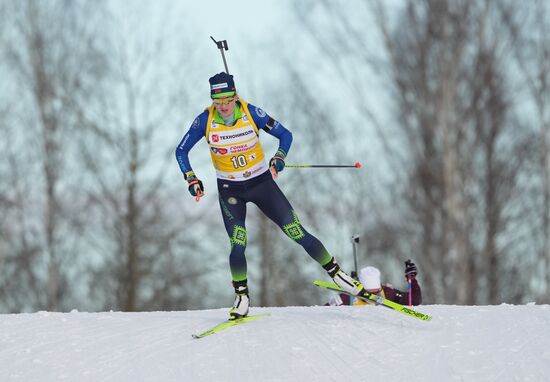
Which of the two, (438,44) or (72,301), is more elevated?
(438,44)

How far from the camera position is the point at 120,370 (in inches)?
207

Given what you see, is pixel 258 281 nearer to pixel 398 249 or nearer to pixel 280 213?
pixel 398 249

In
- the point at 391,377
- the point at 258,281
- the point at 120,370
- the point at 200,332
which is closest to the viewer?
the point at 391,377

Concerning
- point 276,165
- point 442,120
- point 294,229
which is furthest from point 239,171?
point 442,120

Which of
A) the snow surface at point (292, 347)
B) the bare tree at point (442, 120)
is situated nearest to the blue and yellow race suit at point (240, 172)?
the snow surface at point (292, 347)

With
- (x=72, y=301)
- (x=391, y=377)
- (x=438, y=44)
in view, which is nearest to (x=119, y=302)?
(x=72, y=301)

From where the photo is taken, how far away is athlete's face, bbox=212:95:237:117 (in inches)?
248

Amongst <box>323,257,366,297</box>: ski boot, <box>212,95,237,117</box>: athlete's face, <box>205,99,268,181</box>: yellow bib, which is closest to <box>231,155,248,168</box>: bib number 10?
<box>205,99,268,181</box>: yellow bib

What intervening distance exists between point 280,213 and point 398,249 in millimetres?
12116

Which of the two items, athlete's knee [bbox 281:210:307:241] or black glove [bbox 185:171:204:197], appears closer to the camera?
black glove [bbox 185:171:204:197]

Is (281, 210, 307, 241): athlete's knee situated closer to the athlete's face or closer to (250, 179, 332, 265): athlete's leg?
(250, 179, 332, 265): athlete's leg

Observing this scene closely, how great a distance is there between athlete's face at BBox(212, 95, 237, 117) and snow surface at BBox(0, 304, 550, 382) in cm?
159

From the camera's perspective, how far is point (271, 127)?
6.58 metres

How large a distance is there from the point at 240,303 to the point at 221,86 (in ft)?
5.45
